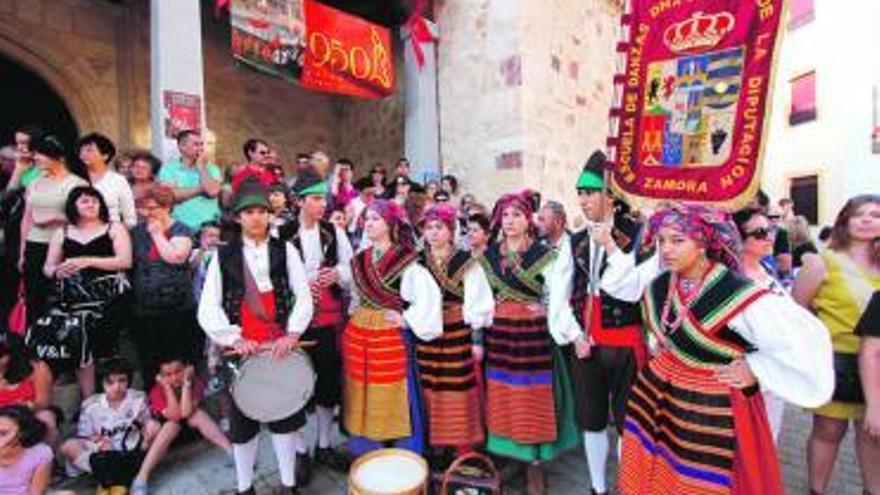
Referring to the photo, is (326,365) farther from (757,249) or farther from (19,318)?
(757,249)

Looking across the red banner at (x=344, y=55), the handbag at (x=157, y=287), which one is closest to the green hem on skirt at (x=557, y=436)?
the handbag at (x=157, y=287)

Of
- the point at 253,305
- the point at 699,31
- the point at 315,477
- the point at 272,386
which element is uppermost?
the point at 699,31

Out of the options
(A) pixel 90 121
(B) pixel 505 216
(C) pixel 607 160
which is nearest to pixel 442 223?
(B) pixel 505 216

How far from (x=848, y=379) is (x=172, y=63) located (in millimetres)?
5803

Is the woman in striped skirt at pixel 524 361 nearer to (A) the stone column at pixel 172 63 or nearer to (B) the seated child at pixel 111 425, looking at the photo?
(B) the seated child at pixel 111 425

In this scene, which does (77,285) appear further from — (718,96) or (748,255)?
(748,255)

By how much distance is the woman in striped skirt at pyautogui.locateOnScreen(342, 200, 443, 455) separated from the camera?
10.5 ft

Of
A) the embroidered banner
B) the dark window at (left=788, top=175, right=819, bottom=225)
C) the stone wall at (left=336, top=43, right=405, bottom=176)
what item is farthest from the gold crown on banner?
the dark window at (left=788, top=175, right=819, bottom=225)

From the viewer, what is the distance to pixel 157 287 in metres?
3.57

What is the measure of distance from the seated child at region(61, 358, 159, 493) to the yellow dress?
3.80 m

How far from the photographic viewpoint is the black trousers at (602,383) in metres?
2.99

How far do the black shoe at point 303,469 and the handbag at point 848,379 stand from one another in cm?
293

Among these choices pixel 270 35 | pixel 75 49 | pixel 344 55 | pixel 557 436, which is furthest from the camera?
pixel 75 49

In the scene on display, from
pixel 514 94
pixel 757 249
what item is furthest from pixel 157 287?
pixel 514 94
